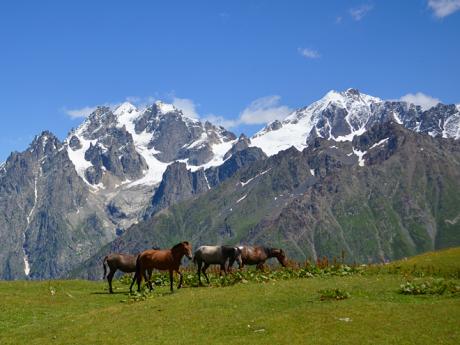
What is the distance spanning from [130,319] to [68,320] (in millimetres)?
3565

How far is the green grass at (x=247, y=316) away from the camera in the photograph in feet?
78.4

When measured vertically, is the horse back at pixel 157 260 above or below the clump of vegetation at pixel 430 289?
above

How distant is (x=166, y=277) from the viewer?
45.5m

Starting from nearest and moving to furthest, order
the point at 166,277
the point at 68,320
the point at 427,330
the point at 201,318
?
1. the point at 427,330
2. the point at 201,318
3. the point at 68,320
4. the point at 166,277

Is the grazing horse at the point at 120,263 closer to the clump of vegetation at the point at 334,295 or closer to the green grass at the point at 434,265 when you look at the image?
the clump of vegetation at the point at 334,295

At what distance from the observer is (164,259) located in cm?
3816

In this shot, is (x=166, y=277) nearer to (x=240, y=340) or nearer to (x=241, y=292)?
(x=241, y=292)

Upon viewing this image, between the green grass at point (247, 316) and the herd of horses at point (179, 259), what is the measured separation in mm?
1680

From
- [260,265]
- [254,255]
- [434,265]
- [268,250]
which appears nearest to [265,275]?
[260,265]

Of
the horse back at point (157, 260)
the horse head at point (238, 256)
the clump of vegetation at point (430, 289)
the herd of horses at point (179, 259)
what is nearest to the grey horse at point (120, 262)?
the herd of horses at point (179, 259)

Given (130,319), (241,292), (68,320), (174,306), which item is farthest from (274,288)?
(68,320)

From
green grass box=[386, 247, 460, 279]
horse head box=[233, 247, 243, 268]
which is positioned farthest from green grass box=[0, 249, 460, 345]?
horse head box=[233, 247, 243, 268]

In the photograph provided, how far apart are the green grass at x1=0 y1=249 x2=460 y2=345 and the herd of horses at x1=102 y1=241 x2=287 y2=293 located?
1.68 metres

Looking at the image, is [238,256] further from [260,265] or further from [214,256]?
[260,265]
